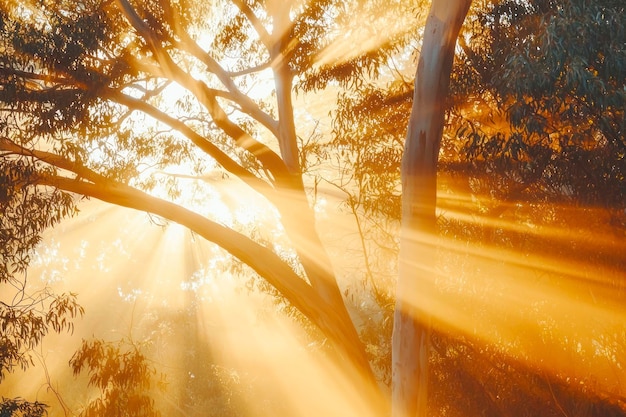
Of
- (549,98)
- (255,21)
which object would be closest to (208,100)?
(255,21)

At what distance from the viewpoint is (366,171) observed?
5.68 metres

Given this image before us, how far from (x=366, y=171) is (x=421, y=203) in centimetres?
194

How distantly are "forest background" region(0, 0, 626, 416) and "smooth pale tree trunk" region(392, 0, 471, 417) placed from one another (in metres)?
0.05

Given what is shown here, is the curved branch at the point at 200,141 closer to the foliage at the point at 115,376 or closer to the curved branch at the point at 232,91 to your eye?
the curved branch at the point at 232,91

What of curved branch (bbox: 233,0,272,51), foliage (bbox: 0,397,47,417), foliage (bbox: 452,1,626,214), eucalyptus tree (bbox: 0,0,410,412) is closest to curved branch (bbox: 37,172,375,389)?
eucalyptus tree (bbox: 0,0,410,412)

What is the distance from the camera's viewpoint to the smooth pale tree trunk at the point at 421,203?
145 inches

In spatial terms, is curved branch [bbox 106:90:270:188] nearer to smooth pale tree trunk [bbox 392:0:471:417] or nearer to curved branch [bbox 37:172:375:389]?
curved branch [bbox 37:172:375:389]

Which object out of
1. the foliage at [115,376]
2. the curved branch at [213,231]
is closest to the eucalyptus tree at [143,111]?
the curved branch at [213,231]

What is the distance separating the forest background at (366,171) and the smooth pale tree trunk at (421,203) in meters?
0.05

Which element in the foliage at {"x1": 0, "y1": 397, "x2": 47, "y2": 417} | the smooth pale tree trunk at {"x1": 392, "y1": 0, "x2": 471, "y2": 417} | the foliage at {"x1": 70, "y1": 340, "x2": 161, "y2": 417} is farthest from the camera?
→ the foliage at {"x1": 70, "y1": 340, "x2": 161, "y2": 417}

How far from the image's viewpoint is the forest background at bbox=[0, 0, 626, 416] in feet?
13.5

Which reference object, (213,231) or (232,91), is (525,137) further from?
(232,91)

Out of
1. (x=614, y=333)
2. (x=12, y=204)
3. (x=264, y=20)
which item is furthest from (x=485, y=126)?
(x=12, y=204)

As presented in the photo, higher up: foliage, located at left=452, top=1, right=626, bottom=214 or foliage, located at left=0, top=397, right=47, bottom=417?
foliage, located at left=452, top=1, right=626, bottom=214
